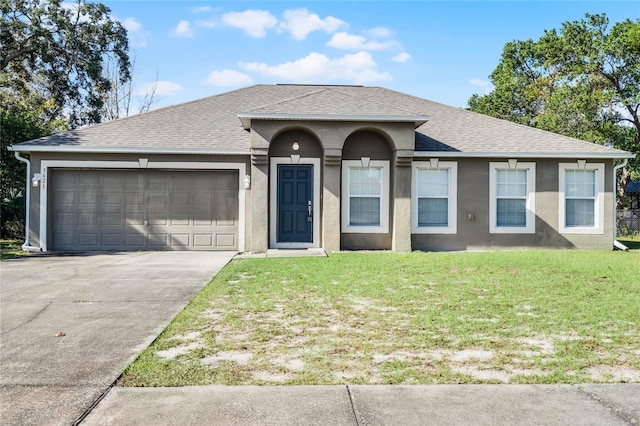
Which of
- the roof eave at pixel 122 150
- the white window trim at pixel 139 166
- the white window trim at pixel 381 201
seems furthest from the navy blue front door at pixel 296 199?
the roof eave at pixel 122 150

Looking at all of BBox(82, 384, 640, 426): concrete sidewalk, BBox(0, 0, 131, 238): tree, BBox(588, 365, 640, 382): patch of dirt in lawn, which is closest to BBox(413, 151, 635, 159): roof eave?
BBox(588, 365, 640, 382): patch of dirt in lawn

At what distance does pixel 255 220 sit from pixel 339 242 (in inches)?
92.3

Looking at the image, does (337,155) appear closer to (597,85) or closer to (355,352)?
(355,352)

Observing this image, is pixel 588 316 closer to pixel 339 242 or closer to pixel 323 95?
pixel 339 242

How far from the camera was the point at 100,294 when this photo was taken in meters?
7.65

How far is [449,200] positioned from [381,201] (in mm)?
2058

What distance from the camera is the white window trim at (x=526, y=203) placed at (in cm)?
1426

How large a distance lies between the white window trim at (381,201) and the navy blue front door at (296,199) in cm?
94

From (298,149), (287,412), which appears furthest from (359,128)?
(287,412)

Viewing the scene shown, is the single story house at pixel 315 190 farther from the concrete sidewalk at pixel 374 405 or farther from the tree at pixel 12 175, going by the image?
the concrete sidewalk at pixel 374 405

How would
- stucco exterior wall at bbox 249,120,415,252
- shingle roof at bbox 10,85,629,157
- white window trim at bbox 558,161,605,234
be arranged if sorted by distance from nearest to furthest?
stucco exterior wall at bbox 249,120,415,252, shingle roof at bbox 10,85,629,157, white window trim at bbox 558,161,605,234

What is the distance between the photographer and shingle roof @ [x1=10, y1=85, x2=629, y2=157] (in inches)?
533

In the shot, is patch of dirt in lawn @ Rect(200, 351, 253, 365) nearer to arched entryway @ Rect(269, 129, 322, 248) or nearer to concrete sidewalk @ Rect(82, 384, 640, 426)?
concrete sidewalk @ Rect(82, 384, 640, 426)

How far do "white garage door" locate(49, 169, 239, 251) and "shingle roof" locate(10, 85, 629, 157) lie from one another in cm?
93
